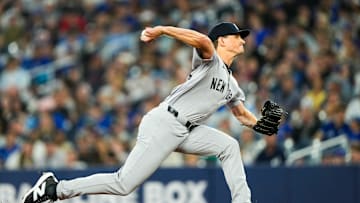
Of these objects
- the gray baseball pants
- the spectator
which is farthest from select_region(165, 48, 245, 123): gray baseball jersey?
the spectator

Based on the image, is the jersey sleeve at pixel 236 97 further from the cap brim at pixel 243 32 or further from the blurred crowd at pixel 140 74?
the blurred crowd at pixel 140 74

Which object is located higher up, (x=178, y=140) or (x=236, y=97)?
(x=236, y=97)

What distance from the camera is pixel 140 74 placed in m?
15.6

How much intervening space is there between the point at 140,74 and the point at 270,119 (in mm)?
6836

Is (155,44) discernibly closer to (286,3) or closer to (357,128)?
(286,3)

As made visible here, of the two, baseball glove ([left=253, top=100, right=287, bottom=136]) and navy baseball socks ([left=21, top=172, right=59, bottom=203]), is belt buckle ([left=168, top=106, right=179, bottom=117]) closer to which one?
baseball glove ([left=253, top=100, right=287, bottom=136])

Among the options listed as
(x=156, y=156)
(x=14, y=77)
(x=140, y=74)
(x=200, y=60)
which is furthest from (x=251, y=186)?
(x=14, y=77)

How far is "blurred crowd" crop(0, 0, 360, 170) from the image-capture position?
13516 mm

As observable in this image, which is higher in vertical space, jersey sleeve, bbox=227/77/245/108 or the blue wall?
jersey sleeve, bbox=227/77/245/108

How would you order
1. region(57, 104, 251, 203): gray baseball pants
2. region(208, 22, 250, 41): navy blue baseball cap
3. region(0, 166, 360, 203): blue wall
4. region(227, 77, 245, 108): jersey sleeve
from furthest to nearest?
region(0, 166, 360, 203): blue wall < region(227, 77, 245, 108): jersey sleeve < region(208, 22, 250, 41): navy blue baseball cap < region(57, 104, 251, 203): gray baseball pants

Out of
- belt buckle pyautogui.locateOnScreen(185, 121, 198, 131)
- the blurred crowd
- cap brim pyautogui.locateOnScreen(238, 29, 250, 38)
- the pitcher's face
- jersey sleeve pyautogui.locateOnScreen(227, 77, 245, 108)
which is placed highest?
the blurred crowd

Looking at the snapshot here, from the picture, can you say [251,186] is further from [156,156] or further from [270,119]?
[156,156]

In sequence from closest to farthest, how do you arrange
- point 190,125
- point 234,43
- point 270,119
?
point 190,125 → point 234,43 → point 270,119

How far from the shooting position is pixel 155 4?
57.0 feet
